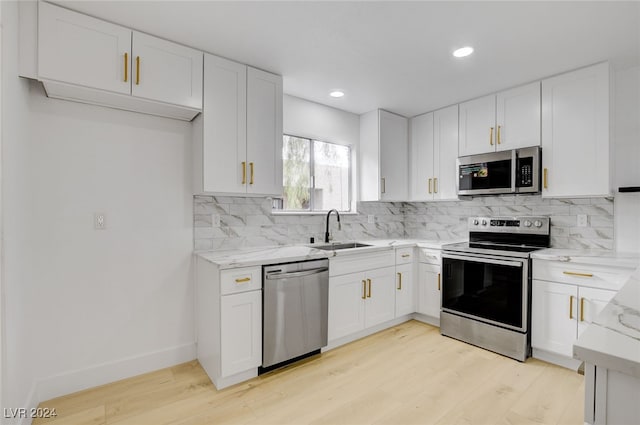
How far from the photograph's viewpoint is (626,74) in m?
2.71

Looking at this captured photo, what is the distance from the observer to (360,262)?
3.06 m

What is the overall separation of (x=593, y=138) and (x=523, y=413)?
2.21 metres

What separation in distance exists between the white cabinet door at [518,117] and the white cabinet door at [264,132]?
7.19ft

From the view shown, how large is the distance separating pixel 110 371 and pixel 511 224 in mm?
3818

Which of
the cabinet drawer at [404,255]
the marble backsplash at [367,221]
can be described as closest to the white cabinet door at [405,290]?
the cabinet drawer at [404,255]

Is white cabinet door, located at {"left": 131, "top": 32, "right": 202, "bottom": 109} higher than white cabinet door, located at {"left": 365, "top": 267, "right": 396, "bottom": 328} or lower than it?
higher

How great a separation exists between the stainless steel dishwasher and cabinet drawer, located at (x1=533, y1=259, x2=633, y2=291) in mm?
1818

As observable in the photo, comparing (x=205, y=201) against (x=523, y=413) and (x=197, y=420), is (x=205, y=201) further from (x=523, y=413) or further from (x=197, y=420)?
(x=523, y=413)

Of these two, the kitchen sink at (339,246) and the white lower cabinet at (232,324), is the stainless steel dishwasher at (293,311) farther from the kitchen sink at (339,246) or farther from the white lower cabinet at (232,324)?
the kitchen sink at (339,246)

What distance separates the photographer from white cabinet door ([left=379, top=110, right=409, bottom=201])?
12.3ft

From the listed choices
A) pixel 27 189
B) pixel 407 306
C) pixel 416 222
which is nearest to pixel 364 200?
pixel 416 222

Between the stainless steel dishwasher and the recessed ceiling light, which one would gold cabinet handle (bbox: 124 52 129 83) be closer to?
the stainless steel dishwasher

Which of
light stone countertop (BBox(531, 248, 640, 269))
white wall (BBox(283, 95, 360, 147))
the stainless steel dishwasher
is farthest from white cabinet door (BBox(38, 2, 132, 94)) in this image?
light stone countertop (BBox(531, 248, 640, 269))

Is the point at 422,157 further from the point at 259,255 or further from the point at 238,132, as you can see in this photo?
the point at 259,255
